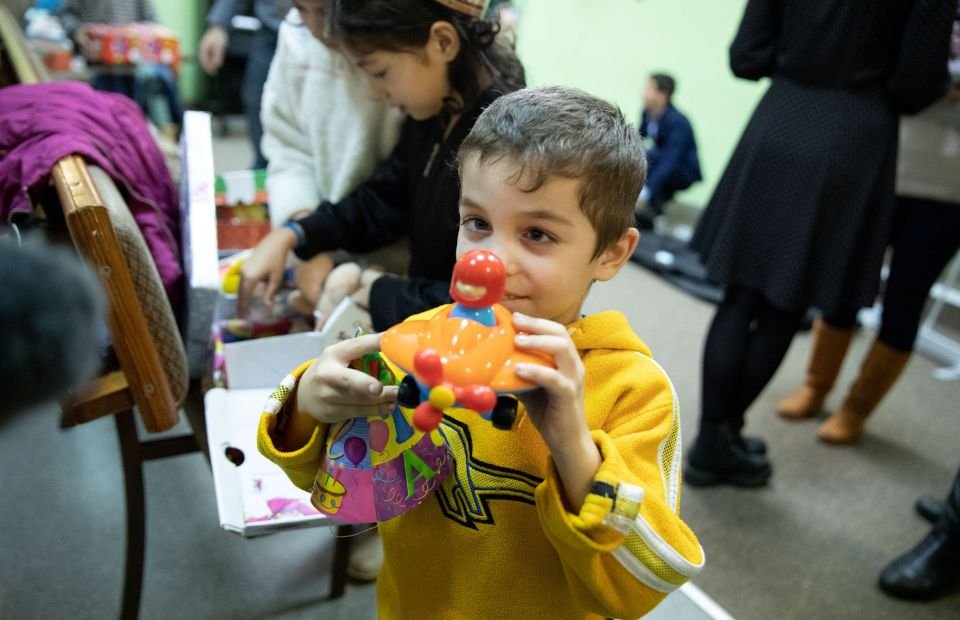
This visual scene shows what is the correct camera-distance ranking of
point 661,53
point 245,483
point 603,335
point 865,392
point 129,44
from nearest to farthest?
1. point 603,335
2. point 245,483
3. point 865,392
4. point 129,44
5. point 661,53

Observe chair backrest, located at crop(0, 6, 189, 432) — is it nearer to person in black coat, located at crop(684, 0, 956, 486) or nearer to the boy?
the boy

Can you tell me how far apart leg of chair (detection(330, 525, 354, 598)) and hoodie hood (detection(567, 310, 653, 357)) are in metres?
0.83

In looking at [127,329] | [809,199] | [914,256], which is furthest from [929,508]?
[127,329]

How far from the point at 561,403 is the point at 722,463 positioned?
5.26ft

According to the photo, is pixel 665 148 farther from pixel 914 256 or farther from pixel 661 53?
pixel 914 256

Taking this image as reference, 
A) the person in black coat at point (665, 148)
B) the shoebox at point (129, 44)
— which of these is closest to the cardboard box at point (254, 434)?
the shoebox at point (129, 44)

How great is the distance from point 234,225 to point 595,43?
381 centimetres

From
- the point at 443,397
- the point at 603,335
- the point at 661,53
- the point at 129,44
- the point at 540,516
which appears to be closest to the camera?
the point at 443,397

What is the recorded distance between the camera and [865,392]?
2.21 metres

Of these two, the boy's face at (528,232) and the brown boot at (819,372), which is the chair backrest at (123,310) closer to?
the boy's face at (528,232)

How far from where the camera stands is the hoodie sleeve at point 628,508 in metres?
0.55

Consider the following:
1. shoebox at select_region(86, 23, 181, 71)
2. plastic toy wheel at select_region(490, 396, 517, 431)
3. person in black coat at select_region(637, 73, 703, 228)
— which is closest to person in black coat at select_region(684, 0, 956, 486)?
plastic toy wheel at select_region(490, 396, 517, 431)

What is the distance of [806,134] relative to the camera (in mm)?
1609

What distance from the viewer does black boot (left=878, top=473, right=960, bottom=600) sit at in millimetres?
1658
